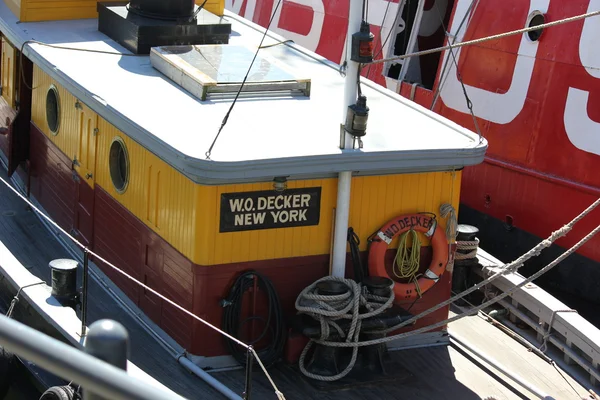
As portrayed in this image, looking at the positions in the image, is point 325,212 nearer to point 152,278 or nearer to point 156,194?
point 156,194

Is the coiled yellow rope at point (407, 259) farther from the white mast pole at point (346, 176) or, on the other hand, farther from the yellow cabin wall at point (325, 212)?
the white mast pole at point (346, 176)

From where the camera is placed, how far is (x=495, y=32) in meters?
11.5

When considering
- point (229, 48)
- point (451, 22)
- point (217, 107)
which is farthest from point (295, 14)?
point (217, 107)

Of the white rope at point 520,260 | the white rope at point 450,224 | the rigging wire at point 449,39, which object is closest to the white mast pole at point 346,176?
the white rope at point 520,260

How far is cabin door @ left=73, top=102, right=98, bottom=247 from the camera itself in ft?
27.1

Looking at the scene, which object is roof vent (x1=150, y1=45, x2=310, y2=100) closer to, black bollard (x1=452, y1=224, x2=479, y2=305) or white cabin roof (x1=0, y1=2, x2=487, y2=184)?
white cabin roof (x1=0, y1=2, x2=487, y2=184)

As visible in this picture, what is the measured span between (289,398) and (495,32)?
6.39 m

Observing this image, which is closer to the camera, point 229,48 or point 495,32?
point 229,48

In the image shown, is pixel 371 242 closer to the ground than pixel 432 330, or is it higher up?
higher up

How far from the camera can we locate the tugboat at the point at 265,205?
6715 mm

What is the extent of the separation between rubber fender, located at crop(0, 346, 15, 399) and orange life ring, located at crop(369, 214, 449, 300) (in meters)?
3.00

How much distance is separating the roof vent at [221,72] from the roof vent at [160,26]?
401 mm

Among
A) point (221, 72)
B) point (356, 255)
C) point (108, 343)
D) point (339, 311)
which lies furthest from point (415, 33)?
point (108, 343)

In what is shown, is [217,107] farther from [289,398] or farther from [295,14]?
[295,14]
